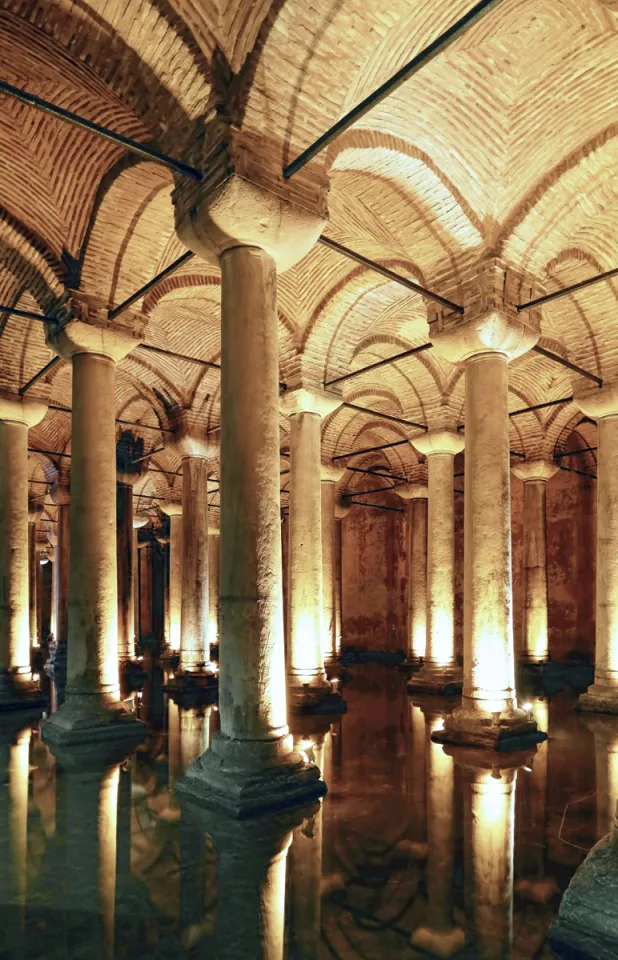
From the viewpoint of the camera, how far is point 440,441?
1396cm

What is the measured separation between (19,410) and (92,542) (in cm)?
401

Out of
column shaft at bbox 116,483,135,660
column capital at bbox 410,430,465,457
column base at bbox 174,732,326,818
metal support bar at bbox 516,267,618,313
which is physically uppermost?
metal support bar at bbox 516,267,618,313

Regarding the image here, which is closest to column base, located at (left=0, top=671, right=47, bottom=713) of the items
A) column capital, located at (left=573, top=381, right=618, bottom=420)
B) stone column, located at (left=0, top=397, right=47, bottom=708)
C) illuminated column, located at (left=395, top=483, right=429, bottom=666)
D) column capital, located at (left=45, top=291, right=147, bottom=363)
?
stone column, located at (left=0, top=397, right=47, bottom=708)

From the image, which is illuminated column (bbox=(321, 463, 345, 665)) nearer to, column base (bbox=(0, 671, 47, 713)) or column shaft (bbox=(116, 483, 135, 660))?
column shaft (bbox=(116, 483, 135, 660))

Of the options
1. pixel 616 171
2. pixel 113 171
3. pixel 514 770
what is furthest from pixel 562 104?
pixel 514 770

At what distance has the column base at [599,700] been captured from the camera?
10469 millimetres

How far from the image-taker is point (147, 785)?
6.22 m

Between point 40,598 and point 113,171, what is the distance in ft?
93.2

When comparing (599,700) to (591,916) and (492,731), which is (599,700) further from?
(591,916)

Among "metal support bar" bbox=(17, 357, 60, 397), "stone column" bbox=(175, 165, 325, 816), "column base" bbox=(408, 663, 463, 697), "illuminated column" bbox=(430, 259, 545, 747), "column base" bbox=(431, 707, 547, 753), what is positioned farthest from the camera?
"column base" bbox=(408, 663, 463, 697)

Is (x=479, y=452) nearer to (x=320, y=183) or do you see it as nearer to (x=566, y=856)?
(x=320, y=183)

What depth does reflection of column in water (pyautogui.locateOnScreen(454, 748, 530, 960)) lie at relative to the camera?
3.50 meters

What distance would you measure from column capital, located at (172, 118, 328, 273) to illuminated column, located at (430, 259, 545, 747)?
114 inches

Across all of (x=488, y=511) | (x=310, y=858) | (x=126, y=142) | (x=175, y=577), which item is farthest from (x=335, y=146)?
(x=175, y=577)
